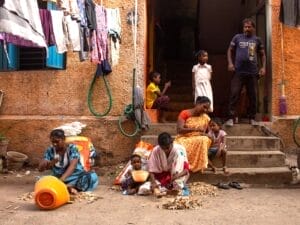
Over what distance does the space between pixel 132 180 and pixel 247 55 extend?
3002mm

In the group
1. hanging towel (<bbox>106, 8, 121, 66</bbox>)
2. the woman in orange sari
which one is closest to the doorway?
hanging towel (<bbox>106, 8, 121, 66</bbox>)

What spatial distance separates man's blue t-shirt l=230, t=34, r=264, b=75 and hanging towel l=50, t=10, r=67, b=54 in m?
3.06

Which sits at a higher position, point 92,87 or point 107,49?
point 107,49

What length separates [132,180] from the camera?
22.5 ft

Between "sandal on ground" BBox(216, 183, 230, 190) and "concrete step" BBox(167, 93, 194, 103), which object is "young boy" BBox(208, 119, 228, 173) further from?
"concrete step" BBox(167, 93, 194, 103)

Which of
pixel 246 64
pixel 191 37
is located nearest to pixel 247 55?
pixel 246 64

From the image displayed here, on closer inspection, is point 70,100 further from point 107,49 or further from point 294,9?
point 294,9

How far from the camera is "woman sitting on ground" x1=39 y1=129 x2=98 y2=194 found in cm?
645

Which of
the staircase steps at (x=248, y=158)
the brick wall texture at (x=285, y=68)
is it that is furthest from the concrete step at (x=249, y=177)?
the brick wall texture at (x=285, y=68)

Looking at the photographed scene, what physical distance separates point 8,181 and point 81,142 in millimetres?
1276

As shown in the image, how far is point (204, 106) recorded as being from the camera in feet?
24.3

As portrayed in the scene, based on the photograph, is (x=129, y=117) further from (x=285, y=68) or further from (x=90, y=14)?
(x=285, y=68)

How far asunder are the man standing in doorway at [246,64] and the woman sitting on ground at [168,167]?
1.99m

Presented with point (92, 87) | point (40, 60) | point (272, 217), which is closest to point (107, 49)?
point (92, 87)
